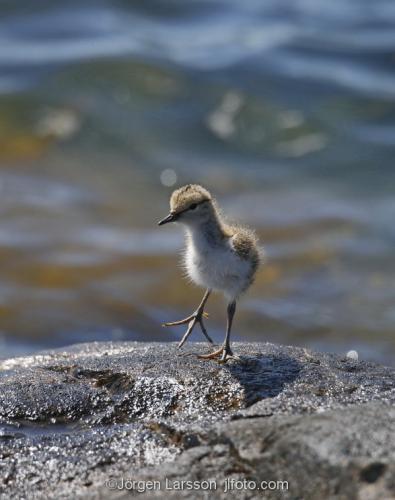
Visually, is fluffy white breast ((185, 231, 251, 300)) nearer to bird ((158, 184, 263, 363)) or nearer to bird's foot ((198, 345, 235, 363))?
bird ((158, 184, 263, 363))

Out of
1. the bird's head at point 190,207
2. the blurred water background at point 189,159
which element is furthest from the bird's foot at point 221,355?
the blurred water background at point 189,159

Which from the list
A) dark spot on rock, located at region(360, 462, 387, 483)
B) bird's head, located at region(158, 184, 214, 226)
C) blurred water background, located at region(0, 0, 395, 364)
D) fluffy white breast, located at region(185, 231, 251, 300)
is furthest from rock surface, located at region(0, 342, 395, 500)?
blurred water background, located at region(0, 0, 395, 364)

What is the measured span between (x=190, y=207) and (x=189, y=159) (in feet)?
22.9

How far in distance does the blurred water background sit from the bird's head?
10.6 ft

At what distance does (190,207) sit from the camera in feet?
14.9

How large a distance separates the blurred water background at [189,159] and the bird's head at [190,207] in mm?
3229

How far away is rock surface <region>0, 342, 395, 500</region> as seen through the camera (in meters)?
2.77

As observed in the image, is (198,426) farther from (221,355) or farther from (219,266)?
(219,266)

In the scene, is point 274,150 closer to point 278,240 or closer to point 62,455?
point 278,240

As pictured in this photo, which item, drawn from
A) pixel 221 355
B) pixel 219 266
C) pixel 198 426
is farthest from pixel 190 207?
pixel 198 426

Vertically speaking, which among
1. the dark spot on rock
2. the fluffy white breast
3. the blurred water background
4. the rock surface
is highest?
the blurred water background

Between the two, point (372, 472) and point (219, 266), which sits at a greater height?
point (219, 266)

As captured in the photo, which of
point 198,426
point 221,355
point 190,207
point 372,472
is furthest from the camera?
point 190,207

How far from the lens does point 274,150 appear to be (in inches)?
464
